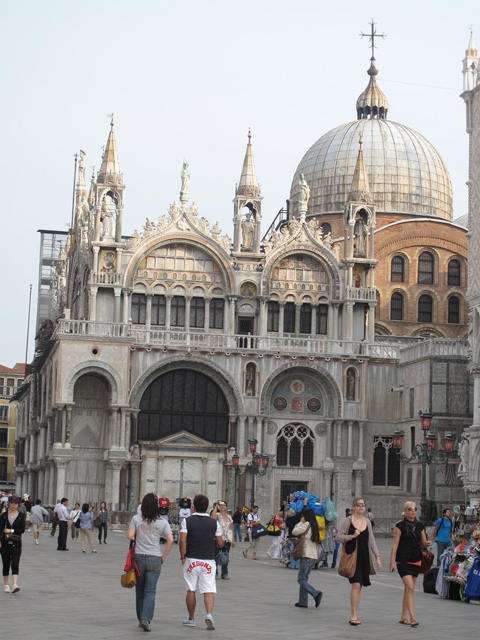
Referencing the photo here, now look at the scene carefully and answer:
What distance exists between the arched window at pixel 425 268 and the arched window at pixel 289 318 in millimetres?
9334

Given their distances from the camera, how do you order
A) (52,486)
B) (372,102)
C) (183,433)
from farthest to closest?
(372,102) < (183,433) < (52,486)

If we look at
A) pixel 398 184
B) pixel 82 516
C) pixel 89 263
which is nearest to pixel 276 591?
pixel 82 516

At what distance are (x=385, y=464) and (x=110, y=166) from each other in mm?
17479

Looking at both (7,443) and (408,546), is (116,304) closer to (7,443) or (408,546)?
(408,546)

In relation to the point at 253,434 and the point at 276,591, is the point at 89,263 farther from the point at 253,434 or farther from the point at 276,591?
the point at 276,591

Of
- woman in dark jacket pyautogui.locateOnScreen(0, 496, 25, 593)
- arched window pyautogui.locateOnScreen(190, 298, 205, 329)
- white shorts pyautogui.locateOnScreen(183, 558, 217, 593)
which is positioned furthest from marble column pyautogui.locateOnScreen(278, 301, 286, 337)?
white shorts pyautogui.locateOnScreen(183, 558, 217, 593)

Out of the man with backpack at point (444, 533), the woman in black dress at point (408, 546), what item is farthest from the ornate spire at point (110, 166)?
the woman in black dress at point (408, 546)

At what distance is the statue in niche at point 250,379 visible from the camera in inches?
2060

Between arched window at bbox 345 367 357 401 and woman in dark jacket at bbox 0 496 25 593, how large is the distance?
34.2 meters

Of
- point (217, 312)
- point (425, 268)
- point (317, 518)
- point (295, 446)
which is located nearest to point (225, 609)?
point (317, 518)

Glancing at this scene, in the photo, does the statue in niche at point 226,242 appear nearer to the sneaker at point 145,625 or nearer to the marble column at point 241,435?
the marble column at point 241,435

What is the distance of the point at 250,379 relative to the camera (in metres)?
52.5

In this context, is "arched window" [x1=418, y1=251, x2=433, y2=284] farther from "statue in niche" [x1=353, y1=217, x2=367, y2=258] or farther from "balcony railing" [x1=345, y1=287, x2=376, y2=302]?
"balcony railing" [x1=345, y1=287, x2=376, y2=302]

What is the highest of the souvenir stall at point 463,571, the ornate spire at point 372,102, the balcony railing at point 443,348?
the ornate spire at point 372,102
